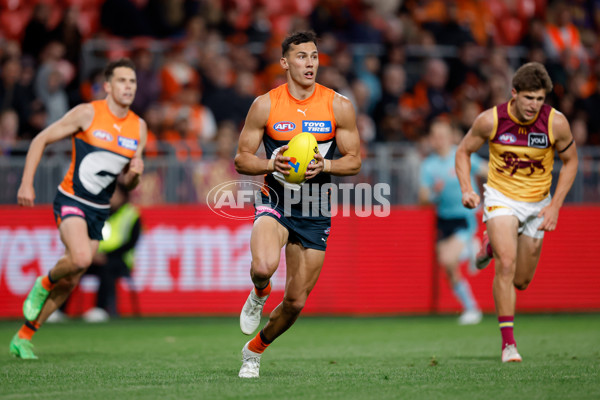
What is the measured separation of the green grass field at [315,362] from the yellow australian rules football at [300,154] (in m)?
1.70

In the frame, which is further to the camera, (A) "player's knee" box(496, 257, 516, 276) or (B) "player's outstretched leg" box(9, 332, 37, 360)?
(B) "player's outstretched leg" box(9, 332, 37, 360)

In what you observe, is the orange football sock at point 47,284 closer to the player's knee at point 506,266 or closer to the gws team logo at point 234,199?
the player's knee at point 506,266

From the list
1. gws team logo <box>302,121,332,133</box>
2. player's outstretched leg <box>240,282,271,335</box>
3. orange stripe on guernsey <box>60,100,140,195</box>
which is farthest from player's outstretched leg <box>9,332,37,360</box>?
gws team logo <box>302,121,332,133</box>

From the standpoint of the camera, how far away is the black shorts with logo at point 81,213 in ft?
31.6

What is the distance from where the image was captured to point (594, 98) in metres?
18.9

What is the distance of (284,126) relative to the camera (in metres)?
7.89

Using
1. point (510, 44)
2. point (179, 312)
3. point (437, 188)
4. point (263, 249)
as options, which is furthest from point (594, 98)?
point (263, 249)

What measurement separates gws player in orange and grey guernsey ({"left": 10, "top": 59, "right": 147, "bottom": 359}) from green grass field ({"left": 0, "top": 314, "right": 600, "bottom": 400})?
576mm

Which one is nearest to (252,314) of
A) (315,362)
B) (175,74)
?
(315,362)

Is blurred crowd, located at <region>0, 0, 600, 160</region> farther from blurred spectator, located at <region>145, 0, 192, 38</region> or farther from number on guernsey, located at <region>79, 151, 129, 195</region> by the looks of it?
number on guernsey, located at <region>79, 151, 129, 195</region>

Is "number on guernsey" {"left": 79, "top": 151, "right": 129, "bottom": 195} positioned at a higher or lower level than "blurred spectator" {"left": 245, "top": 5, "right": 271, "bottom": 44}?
lower

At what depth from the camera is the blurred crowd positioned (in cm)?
1562

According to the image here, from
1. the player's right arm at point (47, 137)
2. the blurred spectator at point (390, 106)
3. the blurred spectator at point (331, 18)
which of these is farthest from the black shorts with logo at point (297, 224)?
the blurred spectator at point (331, 18)

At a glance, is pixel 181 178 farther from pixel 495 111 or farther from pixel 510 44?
pixel 510 44
